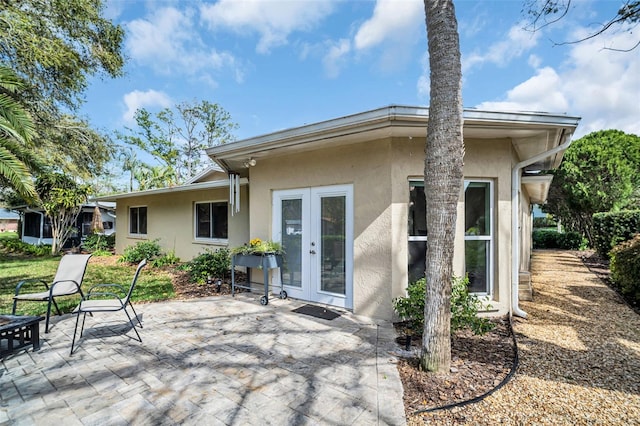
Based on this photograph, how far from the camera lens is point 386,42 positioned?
7508 millimetres

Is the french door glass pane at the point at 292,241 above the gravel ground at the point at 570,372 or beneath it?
above

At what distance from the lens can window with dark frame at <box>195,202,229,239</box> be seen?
10.1 metres

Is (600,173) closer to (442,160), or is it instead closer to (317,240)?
(317,240)

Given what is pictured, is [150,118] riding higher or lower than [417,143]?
higher

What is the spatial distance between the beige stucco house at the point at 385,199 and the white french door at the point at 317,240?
0.02 metres

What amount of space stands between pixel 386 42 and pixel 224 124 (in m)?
23.7

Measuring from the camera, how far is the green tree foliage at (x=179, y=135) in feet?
88.9

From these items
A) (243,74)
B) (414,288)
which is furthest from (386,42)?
(243,74)

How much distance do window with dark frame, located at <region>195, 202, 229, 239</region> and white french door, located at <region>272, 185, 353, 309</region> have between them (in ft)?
13.6

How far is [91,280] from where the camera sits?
339 inches

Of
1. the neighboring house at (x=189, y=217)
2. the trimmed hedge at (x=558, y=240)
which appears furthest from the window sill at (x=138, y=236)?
the trimmed hedge at (x=558, y=240)

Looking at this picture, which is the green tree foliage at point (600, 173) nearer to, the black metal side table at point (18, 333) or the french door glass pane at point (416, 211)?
the french door glass pane at point (416, 211)

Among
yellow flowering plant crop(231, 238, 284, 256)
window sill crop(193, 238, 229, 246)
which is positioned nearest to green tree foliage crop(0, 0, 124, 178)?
window sill crop(193, 238, 229, 246)

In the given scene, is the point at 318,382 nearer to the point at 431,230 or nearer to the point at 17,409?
the point at 431,230
